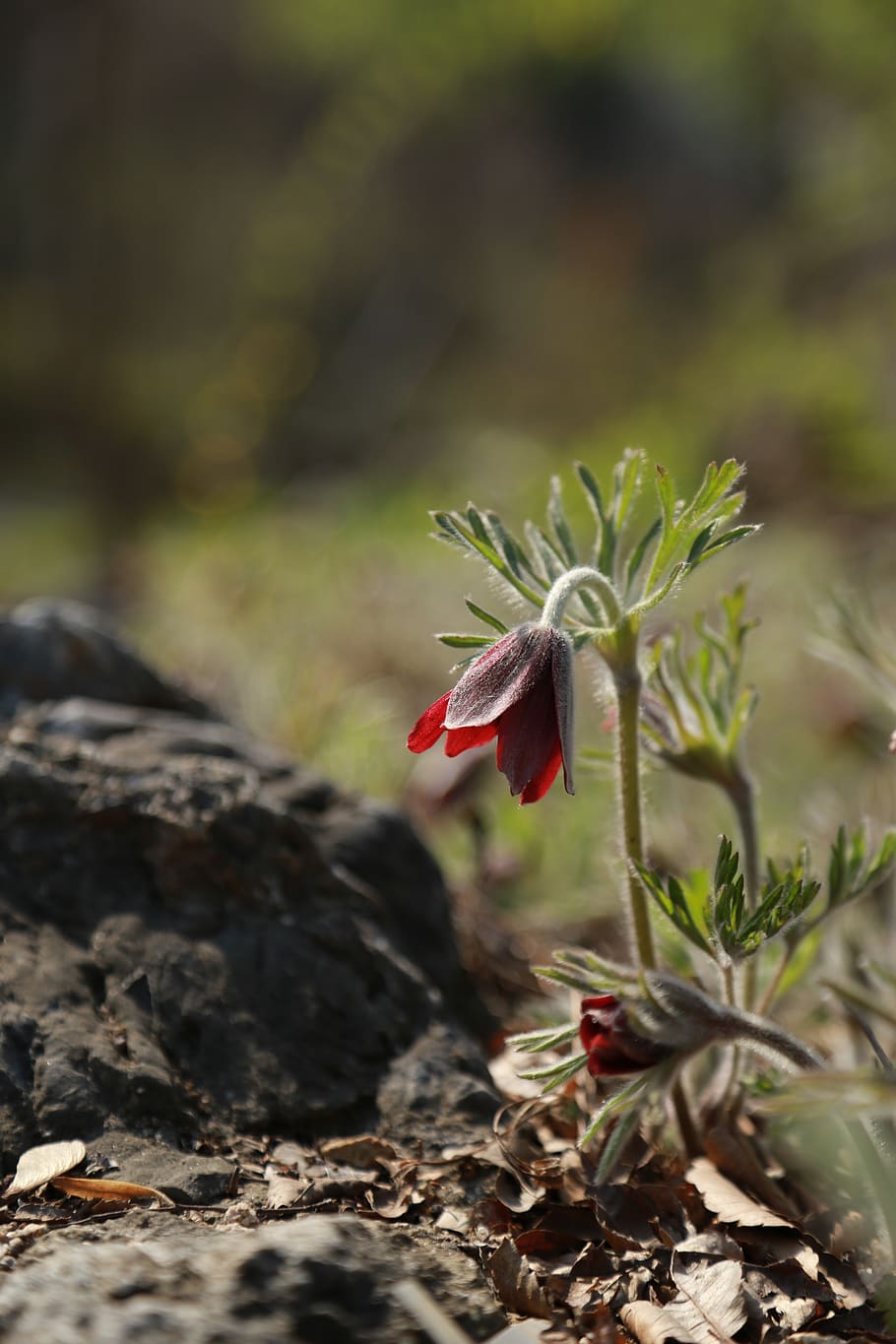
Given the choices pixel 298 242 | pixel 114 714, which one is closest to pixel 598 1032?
pixel 114 714

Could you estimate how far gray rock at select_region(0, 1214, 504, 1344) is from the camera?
0.73m

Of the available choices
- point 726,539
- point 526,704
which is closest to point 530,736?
point 526,704

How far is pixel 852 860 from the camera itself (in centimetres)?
112

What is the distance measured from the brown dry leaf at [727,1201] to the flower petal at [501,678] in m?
0.56

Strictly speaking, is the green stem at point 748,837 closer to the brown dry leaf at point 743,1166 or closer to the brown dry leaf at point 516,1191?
the brown dry leaf at point 743,1166

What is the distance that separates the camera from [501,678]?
895 mm

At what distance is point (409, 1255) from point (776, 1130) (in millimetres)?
481

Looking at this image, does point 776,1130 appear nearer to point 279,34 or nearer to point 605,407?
point 605,407

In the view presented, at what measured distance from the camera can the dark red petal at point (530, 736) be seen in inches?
34.8

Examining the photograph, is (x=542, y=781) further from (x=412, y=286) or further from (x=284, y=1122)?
(x=412, y=286)

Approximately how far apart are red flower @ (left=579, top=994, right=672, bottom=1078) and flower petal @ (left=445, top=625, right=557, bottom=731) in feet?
0.84

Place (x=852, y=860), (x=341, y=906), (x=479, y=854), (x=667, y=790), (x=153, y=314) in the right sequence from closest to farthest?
(x=852, y=860)
(x=341, y=906)
(x=479, y=854)
(x=667, y=790)
(x=153, y=314)

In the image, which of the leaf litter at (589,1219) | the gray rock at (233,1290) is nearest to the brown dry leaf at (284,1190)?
the leaf litter at (589,1219)

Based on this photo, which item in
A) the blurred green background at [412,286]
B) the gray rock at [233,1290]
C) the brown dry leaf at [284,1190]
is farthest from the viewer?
the blurred green background at [412,286]
